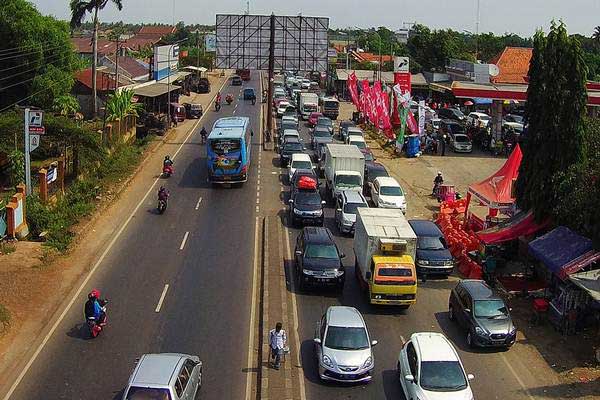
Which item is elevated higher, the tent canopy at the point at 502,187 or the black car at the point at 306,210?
the tent canopy at the point at 502,187

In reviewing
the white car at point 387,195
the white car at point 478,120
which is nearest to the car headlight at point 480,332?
the white car at point 387,195

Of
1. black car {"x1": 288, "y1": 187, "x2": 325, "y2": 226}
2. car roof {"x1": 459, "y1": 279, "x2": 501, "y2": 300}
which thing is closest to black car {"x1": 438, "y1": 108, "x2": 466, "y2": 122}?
black car {"x1": 288, "y1": 187, "x2": 325, "y2": 226}

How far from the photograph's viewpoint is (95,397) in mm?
16312

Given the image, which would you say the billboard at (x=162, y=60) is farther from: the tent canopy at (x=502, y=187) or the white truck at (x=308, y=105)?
the tent canopy at (x=502, y=187)

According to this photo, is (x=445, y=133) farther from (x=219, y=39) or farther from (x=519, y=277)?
(x=519, y=277)

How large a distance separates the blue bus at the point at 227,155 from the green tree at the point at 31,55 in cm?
2023

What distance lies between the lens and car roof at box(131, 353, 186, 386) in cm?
1438

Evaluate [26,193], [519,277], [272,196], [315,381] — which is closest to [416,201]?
[272,196]

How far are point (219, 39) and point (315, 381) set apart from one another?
37.9m

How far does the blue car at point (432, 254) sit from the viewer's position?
2547cm

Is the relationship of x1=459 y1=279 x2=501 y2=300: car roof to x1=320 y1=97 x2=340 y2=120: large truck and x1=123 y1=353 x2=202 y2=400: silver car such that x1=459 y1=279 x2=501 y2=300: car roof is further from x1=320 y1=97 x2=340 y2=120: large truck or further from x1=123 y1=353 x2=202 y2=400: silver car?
x1=320 y1=97 x2=340 y2=120: large truck

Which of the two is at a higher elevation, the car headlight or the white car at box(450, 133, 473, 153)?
the white car at box(450, 133, 473, 153)

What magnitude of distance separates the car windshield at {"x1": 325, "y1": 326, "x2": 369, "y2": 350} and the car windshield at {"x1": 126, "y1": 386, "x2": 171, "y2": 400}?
4815 millimetres

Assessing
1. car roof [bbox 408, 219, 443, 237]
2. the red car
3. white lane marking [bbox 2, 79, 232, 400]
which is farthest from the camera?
the red car
